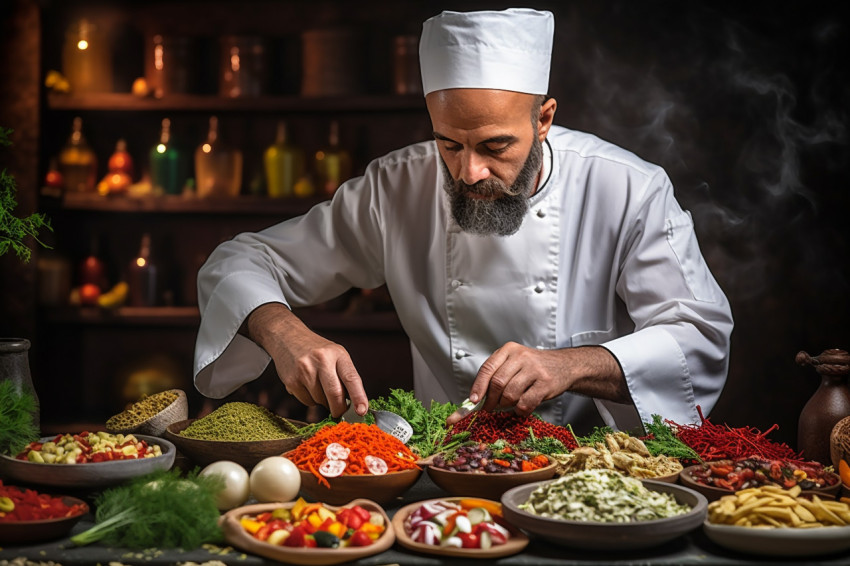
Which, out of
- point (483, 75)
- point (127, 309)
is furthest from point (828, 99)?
point (127, 309)

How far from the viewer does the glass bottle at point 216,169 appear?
3.99m

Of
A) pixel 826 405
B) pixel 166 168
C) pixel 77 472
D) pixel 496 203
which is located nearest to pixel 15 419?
pixel 77 472

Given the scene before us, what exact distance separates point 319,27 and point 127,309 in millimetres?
1567

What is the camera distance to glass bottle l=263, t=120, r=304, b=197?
157 inches

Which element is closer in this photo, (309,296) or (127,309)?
(309,296)

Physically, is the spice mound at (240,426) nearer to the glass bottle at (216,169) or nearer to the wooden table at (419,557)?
the wooden table at (419,557)

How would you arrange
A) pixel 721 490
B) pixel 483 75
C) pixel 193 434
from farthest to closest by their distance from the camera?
1. pixel 483 75
2. pixel 193 434
3. pixel 721 490

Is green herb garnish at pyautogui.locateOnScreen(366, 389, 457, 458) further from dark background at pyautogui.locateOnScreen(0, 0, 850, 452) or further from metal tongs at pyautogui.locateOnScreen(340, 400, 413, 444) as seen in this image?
dark background at pyautogui.locateOnScreen(0, 0, 850, 452)

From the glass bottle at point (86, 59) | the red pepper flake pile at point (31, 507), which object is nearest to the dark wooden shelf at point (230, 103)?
the glass bottle at point (86, 59)

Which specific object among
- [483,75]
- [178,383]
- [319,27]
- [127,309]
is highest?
[319,27]

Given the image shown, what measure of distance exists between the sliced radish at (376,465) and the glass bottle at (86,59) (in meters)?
2.98

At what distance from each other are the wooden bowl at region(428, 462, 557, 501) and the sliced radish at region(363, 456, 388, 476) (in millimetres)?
97

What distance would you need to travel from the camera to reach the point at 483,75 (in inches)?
90.1

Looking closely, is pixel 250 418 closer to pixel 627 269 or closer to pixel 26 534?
pixel 26 534
